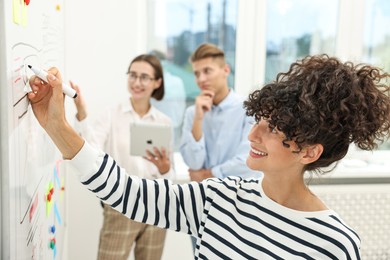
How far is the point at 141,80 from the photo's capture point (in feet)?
7.45

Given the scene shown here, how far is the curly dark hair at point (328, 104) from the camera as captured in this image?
1.01 m

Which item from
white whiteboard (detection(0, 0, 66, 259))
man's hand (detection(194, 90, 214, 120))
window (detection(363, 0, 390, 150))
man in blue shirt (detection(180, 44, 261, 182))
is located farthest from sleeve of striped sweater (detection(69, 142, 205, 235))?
window (detection(363, 0, 390, 150))

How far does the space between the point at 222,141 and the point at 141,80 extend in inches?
19.8

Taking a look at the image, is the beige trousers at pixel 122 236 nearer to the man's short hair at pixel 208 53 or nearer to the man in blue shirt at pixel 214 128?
the man in blue shirt at pixel 214 128

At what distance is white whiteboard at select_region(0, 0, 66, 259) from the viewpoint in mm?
845

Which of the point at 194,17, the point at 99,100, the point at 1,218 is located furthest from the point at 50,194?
the point at 194,17

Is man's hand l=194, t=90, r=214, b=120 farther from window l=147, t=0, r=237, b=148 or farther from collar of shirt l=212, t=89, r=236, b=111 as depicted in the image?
window l=147, t=0, r=237, b=148

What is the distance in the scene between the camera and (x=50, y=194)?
143cm

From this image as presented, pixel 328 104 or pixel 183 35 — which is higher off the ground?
pixel 183 35

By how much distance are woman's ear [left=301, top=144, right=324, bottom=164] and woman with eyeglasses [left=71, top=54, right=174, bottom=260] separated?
1113 mm

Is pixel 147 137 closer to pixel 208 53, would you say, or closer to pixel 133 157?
pixel 133 157

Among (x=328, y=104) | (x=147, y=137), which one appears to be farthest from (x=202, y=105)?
(x=328, y=104)

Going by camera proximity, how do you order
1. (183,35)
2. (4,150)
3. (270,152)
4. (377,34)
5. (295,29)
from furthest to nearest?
(377,34)
(295,29)
(183,35)
(270,152)
(4,150)

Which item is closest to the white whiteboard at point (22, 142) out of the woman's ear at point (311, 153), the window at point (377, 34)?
the woman's ear at point (311, 153)
